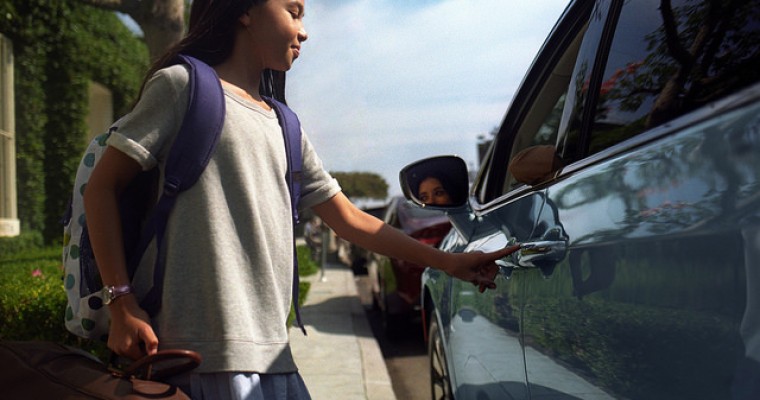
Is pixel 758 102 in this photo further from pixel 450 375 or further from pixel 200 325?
pixel 450 375

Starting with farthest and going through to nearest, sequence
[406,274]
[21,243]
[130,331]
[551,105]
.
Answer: [21,243] < [406,274] < [551,105] < [130,331]

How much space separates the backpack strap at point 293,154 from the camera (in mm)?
2006

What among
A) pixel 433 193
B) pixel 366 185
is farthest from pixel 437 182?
pixel 366 185

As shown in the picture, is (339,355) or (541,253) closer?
(541,253)

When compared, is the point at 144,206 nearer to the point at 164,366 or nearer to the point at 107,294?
the point at 107,294

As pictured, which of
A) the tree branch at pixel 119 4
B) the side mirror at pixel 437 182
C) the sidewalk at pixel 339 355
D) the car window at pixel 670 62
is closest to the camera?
the car window at pixel 670 62

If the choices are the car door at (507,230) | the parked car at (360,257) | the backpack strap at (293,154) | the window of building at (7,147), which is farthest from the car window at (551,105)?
the parked car at (360,257)

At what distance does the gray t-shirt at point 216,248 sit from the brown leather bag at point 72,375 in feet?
0.31

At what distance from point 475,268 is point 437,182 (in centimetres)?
81

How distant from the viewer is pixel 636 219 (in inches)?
53.6

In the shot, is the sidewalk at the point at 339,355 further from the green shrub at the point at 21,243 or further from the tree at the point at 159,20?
the green shrub at the point at 21,243

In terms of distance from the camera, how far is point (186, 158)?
1767 mm

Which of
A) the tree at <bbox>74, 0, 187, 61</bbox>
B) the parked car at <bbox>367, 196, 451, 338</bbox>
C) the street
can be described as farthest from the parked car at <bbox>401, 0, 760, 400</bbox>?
the parked car at <bbox>367, 196, 451, 338</bbox>

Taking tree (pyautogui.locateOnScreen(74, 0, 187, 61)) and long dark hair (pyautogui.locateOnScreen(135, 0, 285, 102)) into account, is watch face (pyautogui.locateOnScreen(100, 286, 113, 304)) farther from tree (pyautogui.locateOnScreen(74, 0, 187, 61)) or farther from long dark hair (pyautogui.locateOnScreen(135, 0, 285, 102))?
tree (pyautogui.locateOnScreen(74, 0, 187, 61))
